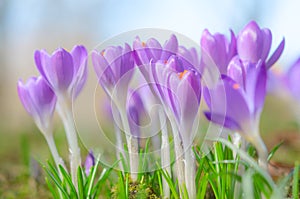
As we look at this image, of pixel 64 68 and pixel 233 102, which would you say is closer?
pixel 233 102

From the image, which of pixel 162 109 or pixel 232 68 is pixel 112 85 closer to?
pixel 162 109

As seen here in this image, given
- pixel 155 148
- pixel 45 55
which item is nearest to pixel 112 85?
pixel 45 55

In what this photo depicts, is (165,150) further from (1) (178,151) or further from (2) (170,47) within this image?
(2) (170,47)

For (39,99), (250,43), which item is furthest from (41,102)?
(250,43)

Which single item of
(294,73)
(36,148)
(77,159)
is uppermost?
(36,148)

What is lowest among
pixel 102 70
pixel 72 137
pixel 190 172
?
pixel 190 172
